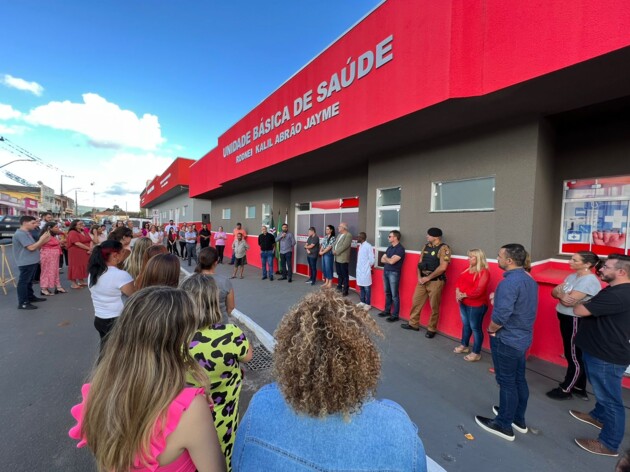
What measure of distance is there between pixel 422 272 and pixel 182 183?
18.7 metres

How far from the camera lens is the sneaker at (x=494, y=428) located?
2.71 m

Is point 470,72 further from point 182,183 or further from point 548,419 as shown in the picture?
point 182,183

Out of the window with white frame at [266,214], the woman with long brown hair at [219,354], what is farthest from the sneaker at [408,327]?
the window with white frame at [266,214]

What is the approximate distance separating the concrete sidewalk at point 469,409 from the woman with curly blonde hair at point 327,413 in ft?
5.53

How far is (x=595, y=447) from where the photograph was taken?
2570 mm

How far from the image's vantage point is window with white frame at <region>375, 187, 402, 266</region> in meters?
6.30

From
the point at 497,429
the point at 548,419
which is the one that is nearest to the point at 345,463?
the point at 497,429

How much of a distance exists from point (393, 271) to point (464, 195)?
6.05 feet

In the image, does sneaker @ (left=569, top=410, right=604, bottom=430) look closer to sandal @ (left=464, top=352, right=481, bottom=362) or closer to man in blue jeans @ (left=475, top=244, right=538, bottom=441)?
man in blue jeans @ (left=475, top=244, right=538, bottom=441)

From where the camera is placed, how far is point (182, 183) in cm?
1989

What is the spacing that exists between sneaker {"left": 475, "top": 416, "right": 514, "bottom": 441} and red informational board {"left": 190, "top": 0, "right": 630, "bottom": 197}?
3.57 metres

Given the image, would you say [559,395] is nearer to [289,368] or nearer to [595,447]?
[595,447]

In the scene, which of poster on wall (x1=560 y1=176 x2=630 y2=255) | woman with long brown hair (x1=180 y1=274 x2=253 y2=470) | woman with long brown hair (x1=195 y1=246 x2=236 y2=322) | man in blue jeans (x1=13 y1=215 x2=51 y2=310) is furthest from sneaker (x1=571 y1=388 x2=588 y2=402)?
man in blue jeans (x1=13 y1=215 x2=51 y2=310)

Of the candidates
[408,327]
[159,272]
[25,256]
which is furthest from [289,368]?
[25,256]
